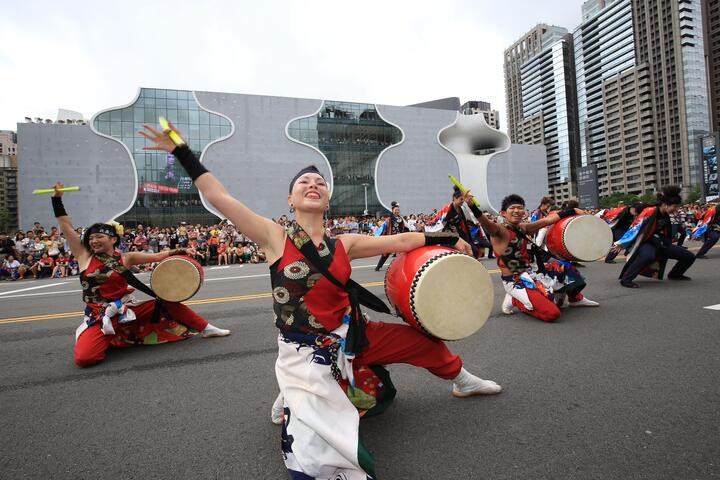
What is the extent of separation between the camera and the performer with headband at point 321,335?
1.61 metres

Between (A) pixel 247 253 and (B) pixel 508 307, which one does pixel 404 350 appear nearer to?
(B) pixel 508 307

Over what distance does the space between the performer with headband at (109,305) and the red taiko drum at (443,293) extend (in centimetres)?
299

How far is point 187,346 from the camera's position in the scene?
390cm

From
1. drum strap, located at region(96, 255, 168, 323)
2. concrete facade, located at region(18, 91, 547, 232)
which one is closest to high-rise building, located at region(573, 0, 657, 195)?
concrete facade, located at region(18, 91, 547, 232)

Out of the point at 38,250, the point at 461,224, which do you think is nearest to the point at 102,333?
the point at 461,224

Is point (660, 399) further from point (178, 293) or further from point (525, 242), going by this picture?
point (178, 293)

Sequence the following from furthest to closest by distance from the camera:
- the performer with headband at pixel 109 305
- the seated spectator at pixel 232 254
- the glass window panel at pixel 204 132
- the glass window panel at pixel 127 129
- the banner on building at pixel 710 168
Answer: the banner on building at pixel 710 168 → the glass window panel at pixel 204 132 → the glass window panel at pixel 127 129 → the seated spectator at pixel 232 254 → the performer with headband at pixel 109 305

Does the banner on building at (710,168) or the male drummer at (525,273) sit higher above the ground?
the banner on building at (710,168)

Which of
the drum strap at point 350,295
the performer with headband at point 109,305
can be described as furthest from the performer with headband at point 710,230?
the performer with headband at point 109,305

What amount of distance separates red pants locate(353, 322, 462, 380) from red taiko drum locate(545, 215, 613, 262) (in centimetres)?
307

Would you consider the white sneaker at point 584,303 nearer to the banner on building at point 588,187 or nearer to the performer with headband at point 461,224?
the performer with headband at point 461,224

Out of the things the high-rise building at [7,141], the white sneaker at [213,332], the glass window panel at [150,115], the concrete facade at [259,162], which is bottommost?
the white sneaker at [213,332]

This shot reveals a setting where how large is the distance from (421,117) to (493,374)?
1569 inches

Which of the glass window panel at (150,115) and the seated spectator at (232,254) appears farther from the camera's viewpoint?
the glass window panel at (150,115)
